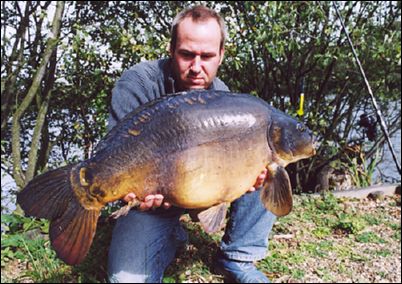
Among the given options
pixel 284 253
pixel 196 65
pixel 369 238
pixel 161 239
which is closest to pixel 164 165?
pixel 196 65

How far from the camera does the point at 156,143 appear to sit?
1.90 m

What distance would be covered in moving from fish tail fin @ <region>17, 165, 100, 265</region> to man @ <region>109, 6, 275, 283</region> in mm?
478

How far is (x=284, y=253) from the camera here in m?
3.12

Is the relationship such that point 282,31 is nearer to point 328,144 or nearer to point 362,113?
point 328,144

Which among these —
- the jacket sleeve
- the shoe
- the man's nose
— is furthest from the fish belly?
the shoe

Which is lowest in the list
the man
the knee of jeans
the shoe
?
the shoe

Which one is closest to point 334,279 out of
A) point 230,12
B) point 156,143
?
point 156,143

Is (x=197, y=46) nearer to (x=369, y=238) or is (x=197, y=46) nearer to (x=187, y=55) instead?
(x=187, y=55)

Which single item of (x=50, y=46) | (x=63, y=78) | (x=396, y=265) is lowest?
(x=396, y=265)

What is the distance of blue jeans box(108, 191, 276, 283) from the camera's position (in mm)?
2436

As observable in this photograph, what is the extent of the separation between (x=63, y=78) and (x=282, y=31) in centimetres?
266

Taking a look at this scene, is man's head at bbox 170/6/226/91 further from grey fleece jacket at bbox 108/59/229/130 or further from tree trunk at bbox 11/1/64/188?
tree trunk at bbox 11/1/64/188

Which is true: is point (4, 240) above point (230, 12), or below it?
below

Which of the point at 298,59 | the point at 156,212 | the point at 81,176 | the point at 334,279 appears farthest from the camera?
the point at 298,59
